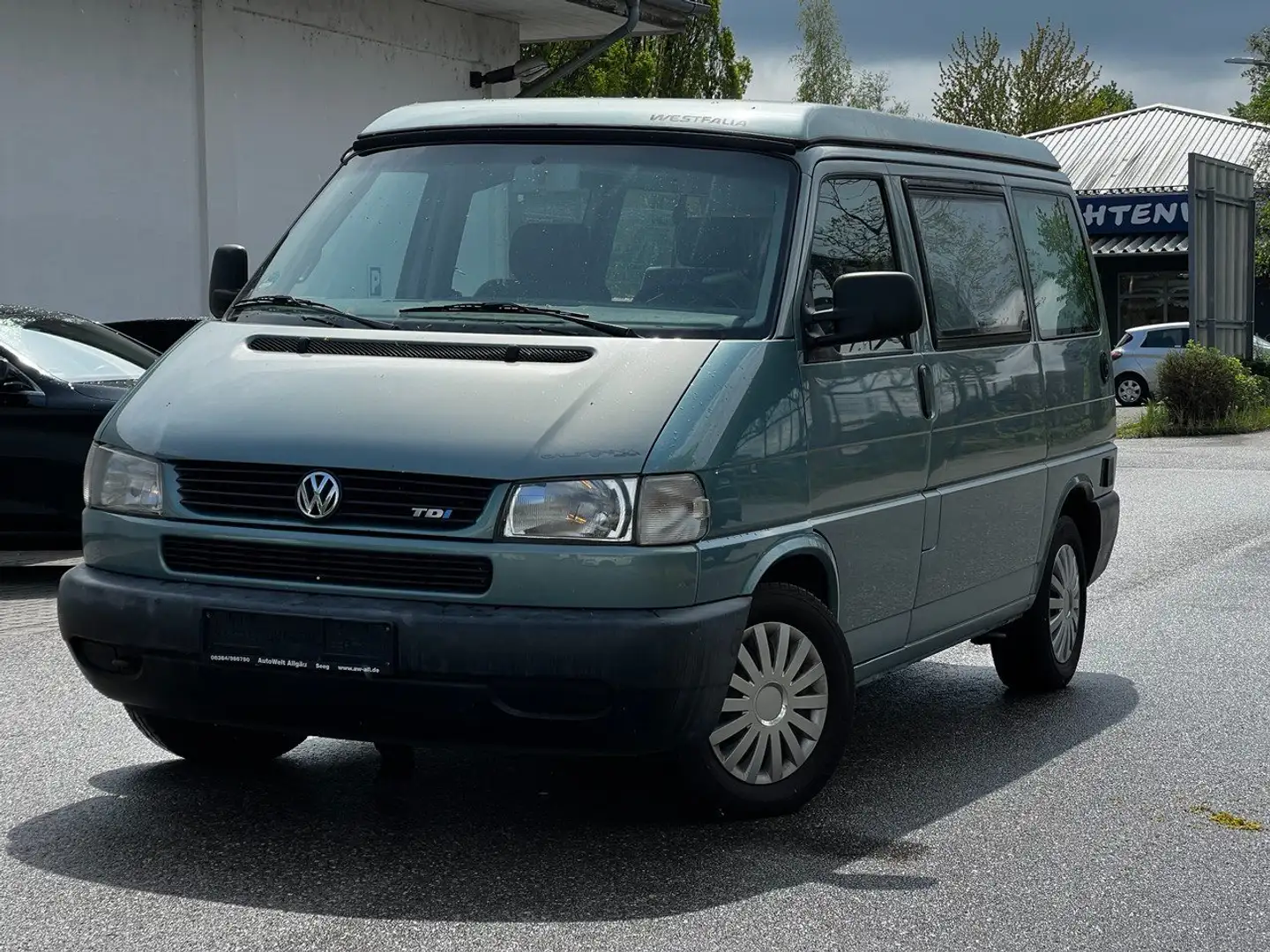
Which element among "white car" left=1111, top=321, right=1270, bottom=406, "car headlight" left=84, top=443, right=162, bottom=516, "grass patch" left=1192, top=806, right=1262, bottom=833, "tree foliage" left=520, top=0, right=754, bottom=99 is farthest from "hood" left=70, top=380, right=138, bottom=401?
"tree foliage" left=520, top=0, right=754, bottom=99

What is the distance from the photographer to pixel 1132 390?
3712cm

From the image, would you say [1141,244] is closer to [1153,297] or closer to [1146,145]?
[1153,297]

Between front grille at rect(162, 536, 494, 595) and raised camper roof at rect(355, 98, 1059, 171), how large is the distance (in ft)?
5.83

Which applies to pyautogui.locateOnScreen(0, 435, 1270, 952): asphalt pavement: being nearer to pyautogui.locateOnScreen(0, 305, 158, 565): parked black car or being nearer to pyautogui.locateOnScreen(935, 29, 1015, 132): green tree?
pyautogui.locateOnScreen(0, 305, 158, 565): parked black car

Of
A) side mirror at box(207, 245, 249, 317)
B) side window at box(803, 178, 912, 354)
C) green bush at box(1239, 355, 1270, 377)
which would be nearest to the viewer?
side window at box(803, 178, 912, 354)

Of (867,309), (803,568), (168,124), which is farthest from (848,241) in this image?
(168,124)

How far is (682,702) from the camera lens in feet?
16.7

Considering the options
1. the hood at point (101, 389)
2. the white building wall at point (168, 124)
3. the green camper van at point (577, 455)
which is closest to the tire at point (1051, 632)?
the green camper van at point (577, 455)

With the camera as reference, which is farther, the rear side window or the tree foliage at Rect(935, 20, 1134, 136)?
the tree foliage at Rect(935, 20, 1134, 136)

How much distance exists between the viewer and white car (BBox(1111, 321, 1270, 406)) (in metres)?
36.5

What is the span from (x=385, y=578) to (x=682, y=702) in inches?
32.0

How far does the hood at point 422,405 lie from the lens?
507 centimetres

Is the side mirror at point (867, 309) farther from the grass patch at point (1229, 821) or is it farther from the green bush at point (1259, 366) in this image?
the green bush at point (1259, 366)

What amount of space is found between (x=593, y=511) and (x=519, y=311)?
0.90 meters
